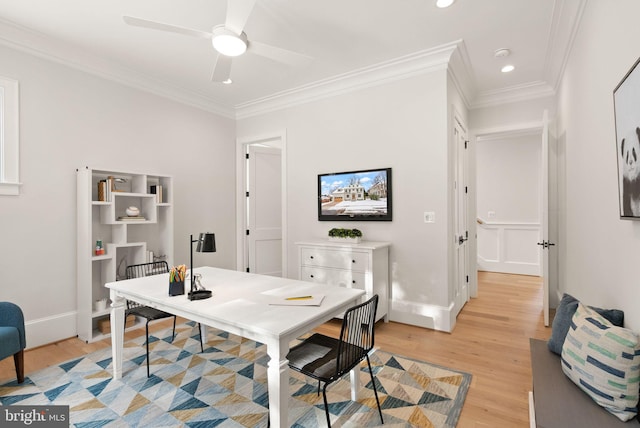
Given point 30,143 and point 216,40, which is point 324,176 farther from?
point 30,143

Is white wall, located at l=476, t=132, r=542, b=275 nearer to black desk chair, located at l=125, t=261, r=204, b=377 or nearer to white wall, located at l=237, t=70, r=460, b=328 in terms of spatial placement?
Answer: white wall, located at l=237, t=70, r=460, b=328

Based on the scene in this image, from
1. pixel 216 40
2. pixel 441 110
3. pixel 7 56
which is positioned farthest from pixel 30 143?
pixel 441 110

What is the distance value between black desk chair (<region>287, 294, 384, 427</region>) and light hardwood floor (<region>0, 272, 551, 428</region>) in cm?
78

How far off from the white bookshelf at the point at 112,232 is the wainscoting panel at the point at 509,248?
5.98 meters

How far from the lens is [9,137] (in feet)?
9.45

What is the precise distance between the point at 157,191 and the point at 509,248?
635 centimetres

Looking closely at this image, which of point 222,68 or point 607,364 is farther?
point 222,68

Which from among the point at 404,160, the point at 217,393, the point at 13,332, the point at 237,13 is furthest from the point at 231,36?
the point at 13,332

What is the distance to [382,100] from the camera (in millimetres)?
3670

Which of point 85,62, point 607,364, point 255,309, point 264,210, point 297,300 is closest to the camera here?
point 607,364

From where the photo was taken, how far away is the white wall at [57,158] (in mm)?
2934

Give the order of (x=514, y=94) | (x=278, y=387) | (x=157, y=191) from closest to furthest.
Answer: (x=278, y=387) < (x=157, y=191) < (x=514, y=94)

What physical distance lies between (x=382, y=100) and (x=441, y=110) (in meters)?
0.69

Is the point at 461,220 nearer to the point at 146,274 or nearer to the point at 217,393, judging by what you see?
the point at 217,393
